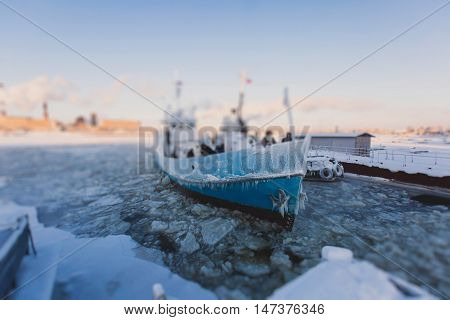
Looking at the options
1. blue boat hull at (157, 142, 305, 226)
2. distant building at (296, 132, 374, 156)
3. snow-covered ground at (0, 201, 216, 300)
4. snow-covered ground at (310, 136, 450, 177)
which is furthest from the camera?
distant building at (296, 132, 374, 156)

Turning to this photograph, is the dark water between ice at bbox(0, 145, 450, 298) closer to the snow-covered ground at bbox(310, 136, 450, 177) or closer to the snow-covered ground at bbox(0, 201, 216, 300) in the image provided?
the snow-covered ground at bbox(0, 201, 216, 300)

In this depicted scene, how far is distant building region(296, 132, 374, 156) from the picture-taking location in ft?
17.8

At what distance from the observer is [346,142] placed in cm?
550

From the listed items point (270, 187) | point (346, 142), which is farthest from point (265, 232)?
point (346, 142)

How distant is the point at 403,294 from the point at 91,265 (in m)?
5.24

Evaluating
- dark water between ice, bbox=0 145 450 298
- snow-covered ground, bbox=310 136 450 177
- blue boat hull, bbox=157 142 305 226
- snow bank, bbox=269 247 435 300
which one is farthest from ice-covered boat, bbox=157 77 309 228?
snow-covered ground, bbox=310 136 450 177

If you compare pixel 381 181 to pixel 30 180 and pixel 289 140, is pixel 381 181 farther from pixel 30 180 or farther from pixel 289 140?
pixel 30 180

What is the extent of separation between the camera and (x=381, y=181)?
5.71 meters

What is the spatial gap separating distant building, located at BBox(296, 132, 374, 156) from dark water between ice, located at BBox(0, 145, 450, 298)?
1100mm

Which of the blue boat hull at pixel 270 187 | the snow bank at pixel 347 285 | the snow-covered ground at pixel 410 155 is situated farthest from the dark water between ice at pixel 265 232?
the snow-covered ground at pixel 410 155

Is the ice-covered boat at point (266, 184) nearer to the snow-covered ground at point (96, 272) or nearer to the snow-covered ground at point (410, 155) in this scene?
the snow-covered ground at point (410, 155)

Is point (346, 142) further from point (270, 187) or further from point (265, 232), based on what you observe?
point (265, 232)
